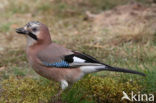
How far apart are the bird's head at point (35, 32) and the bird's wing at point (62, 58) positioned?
14 cm

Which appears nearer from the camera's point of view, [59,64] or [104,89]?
[59,64]

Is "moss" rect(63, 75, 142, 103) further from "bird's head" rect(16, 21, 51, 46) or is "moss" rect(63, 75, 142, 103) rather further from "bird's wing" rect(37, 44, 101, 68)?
"bird's head" rect(16, 21, 51, 46)

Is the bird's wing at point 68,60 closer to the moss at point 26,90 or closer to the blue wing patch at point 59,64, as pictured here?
the blue wing patch at point 59,64

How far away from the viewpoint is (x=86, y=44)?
275 inches

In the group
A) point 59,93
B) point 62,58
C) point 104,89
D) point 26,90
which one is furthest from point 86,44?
point 59,93

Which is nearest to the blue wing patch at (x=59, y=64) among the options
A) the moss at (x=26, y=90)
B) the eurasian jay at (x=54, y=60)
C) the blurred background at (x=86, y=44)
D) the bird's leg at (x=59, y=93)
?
the eurasian jay at (x=54, y=60)

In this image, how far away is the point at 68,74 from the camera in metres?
4.25

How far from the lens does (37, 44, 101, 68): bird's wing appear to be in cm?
423

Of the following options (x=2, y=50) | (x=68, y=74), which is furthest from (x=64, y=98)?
(x=2, y=50)

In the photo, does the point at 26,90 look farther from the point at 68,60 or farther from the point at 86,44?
the point at 86,44

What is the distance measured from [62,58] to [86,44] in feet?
8.98

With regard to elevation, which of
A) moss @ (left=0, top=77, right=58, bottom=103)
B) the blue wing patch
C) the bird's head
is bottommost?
moss @ (left=0, top=77, right=58, bottom=103)

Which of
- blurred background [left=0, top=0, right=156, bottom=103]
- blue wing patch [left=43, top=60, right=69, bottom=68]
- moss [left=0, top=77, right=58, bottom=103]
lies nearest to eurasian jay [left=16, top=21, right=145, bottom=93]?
blue wing patch [left=43, top=60, right=69, bottom=68]

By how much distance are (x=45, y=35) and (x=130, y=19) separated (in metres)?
4.15
